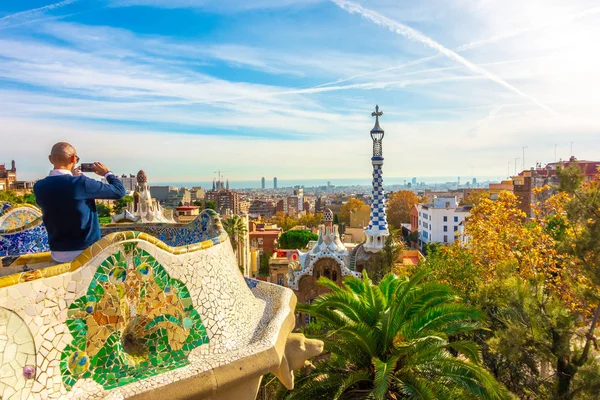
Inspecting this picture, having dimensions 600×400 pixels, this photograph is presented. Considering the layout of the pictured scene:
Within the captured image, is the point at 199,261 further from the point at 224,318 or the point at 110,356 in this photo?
the point at 110,356

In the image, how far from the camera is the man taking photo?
10.7 ft

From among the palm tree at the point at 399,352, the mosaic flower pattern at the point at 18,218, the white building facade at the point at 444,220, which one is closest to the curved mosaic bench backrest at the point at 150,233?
the mosaic flower pattern at the point at 18,218

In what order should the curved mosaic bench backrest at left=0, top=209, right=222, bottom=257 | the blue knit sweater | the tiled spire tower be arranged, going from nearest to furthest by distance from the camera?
the blue knit sweater, the curved mosaic bench backrest at left=0, top=209, right=222, bottom=257, the tiled spire tower

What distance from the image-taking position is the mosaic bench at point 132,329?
2.51 metres

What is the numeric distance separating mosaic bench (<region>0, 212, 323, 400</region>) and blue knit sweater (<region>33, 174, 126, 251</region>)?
440 millimetres

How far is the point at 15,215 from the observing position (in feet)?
21.1

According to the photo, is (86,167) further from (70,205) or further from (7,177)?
(7,177)

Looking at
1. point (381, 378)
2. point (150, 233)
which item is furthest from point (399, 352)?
point (150, 233)

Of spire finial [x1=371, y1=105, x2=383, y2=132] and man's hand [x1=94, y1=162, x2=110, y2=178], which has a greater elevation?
spire finial [x1=371, y1=105, x2=383, y2=132]

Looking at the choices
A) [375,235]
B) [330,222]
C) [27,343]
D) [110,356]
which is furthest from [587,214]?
[330,222]

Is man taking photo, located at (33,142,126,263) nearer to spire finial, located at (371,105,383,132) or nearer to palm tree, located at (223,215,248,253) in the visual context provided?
spire finial, located at (371,105,383,132)

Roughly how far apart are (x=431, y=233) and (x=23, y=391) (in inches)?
1670

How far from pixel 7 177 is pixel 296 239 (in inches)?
1708

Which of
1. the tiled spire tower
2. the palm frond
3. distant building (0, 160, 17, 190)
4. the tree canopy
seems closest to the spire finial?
the tiled spire tower
